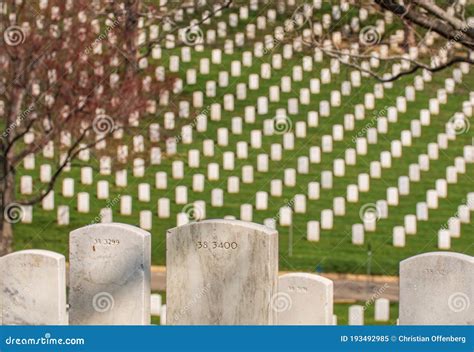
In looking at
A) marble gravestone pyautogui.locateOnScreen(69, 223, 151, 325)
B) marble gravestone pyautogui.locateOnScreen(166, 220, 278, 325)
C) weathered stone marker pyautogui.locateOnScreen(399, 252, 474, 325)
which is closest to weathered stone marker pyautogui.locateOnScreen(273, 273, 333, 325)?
marble gravestone pyautogui.locateOnScreen(166, 220, 278, 325)

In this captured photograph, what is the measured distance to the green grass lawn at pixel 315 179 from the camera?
71.9ft

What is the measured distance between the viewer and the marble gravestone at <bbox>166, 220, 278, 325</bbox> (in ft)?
39.3

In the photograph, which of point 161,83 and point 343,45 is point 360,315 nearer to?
point 161,83

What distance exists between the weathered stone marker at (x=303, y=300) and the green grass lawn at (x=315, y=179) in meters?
5.37

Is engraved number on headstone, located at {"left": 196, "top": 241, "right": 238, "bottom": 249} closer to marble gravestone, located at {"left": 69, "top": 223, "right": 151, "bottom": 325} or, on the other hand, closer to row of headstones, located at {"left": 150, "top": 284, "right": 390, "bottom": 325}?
marble gravestone, located at {"left": 69, "top": 223, "right": 151, "bottom": 325}

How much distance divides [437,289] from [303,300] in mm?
1367

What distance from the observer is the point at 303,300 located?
1323 cm

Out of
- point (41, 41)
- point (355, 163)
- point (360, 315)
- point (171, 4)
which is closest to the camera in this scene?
point (360, 315)

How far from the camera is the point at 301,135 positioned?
26.4 metres

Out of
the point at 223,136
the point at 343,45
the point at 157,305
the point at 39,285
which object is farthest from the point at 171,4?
the point at 39,285

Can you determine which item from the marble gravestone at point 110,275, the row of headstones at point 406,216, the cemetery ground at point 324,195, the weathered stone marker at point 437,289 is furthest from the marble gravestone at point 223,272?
the row of headstones at point 406,216

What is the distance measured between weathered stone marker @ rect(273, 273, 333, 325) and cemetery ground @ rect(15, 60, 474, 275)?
7821 millimetres

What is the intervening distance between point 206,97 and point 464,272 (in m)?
16.5

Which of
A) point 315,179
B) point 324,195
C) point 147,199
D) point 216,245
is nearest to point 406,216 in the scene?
point 324,195
